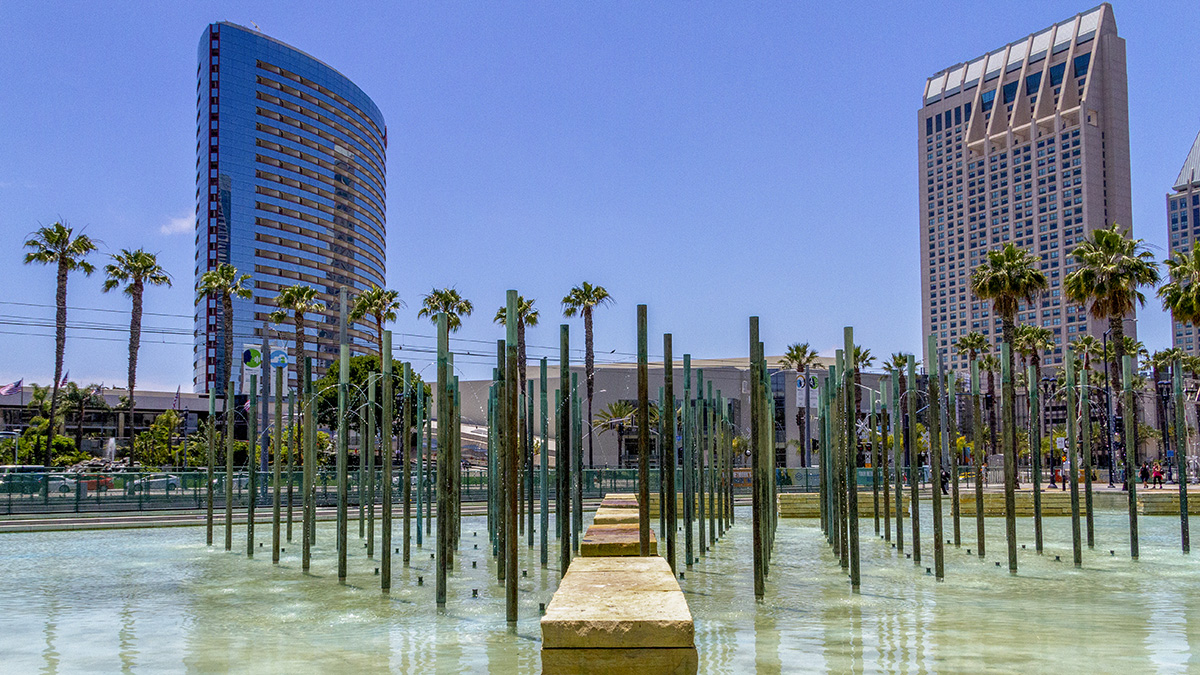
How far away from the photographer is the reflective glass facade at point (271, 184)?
145m

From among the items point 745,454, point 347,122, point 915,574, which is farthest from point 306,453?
point 347,122

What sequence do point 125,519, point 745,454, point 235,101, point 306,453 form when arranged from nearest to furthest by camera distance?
point 306,453, point 125,519, point 745,454, point 235,101

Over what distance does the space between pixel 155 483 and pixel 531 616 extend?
2807cm

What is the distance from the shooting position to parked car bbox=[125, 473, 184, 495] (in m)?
37.2

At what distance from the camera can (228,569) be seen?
20672mm

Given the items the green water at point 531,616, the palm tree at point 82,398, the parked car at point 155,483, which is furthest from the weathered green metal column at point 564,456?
the palm tree at point 82,398

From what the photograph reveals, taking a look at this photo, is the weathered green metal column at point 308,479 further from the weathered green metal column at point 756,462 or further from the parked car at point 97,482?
the parked car at point 97,482

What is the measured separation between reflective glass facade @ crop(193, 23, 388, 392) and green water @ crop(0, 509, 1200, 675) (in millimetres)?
123667

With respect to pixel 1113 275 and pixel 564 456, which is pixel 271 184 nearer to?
pixel 1113 275

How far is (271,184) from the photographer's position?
150 metres

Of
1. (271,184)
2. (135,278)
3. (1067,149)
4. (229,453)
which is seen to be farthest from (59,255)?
(1067,149)

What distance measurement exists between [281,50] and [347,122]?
17.3m

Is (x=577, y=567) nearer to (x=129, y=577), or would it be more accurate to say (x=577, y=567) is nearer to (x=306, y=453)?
(x=306, y=453)

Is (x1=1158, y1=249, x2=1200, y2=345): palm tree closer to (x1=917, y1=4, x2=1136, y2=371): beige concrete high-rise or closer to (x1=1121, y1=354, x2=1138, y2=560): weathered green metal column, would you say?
(x1=1121, y1=354, x2=1138, y2=560): weathered green metal column
